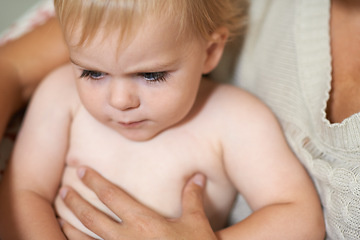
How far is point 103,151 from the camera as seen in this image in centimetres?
86

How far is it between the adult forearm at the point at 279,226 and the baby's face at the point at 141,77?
23 cm

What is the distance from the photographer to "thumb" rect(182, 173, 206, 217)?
0.77 m

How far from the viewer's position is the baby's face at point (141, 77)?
2.18 ft

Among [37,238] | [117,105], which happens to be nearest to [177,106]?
[117,105]

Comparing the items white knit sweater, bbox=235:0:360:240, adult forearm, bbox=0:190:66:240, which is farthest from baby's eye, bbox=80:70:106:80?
white knit sweater, bbox=235:0:360:240

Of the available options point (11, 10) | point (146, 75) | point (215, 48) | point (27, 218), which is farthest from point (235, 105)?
point (11, 10)

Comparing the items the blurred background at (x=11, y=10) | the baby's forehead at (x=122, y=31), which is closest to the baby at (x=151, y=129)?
the baby's forehead at (x=122, y=31)

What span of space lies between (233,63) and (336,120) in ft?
1.04

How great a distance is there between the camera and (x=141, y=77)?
71 cm

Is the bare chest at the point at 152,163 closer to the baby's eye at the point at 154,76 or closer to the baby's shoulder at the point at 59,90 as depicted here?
the baby's shoulder at the point at 59,90

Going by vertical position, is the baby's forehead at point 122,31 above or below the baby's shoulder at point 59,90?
above

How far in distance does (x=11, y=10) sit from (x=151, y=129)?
1.54m

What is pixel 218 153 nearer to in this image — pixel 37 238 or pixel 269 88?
pixel 269 88

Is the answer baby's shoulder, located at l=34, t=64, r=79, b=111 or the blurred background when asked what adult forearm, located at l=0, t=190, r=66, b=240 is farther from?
the blurred background
